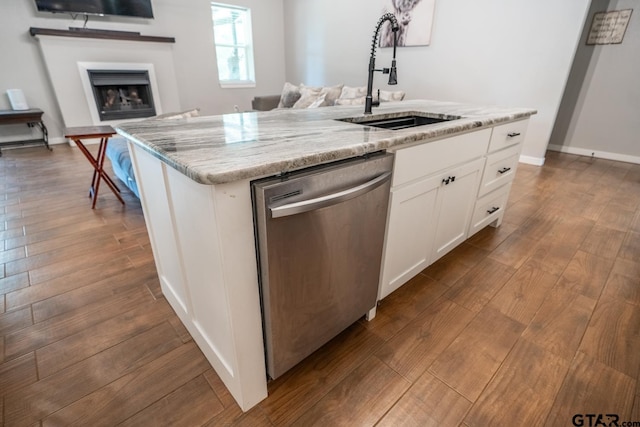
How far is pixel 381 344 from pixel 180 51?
5.82 meters

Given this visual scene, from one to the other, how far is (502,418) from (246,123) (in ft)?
4.89

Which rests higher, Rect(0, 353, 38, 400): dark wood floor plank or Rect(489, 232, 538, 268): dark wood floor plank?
Rect(489, 232, 538, 268): dark wood floor plank

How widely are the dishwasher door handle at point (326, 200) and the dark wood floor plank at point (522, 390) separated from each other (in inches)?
33.5

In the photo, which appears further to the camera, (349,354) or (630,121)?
(630,121)

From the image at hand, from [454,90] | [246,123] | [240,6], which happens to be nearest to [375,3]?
[454,90]

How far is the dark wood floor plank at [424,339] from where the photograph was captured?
1.24 m

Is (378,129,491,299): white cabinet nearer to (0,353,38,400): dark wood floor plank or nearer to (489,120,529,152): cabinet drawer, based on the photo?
(489,120,529,152): cabinet drawer

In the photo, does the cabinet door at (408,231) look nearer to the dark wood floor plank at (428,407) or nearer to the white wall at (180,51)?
the dark wood floor plank at (428,407)

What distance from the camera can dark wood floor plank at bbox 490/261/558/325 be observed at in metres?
1.52

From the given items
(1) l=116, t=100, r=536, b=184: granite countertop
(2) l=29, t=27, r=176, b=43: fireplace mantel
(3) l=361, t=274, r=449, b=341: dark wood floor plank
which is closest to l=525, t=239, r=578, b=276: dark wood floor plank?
(3) l=361, t=274, r=449, b=341: dark wood floor plank

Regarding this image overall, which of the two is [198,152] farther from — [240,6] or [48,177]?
[240,6]

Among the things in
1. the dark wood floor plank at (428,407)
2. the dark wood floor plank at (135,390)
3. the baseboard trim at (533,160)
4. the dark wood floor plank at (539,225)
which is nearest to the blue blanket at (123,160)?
the dark wood floor plank at (135,390)

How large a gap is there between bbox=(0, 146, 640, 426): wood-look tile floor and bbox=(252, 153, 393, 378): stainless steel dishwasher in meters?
0.25

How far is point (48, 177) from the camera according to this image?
329cm
